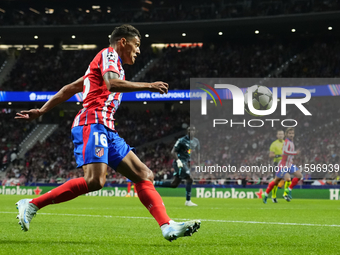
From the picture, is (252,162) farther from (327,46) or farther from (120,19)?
(120,19)

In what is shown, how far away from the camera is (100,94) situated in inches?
178

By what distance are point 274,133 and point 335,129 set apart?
11.2 feet

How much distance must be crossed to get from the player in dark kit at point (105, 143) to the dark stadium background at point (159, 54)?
22239 millimetres

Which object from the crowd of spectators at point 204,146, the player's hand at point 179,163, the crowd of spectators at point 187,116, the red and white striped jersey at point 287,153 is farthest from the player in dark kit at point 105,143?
the crowd of spectators at point 187,116

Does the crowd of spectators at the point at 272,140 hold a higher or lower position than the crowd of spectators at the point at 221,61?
lower

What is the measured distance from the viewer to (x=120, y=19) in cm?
3497

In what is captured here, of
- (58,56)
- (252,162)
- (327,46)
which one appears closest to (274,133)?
(252,162)

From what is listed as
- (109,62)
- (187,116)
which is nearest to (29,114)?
(109,62)

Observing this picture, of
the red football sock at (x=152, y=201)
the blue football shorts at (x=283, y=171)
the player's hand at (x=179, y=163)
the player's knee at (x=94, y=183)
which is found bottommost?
the red football sock at (x=152, y=201)

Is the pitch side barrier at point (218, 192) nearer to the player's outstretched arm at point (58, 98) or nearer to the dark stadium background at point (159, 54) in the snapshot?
the dark stadium background at point (159, 54)

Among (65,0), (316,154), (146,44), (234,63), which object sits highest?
(65,0)

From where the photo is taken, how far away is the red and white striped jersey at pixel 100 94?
4348 millimetres

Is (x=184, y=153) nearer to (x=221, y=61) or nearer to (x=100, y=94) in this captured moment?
(x=100, y=94)

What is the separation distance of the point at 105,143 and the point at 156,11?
32.6 metres
